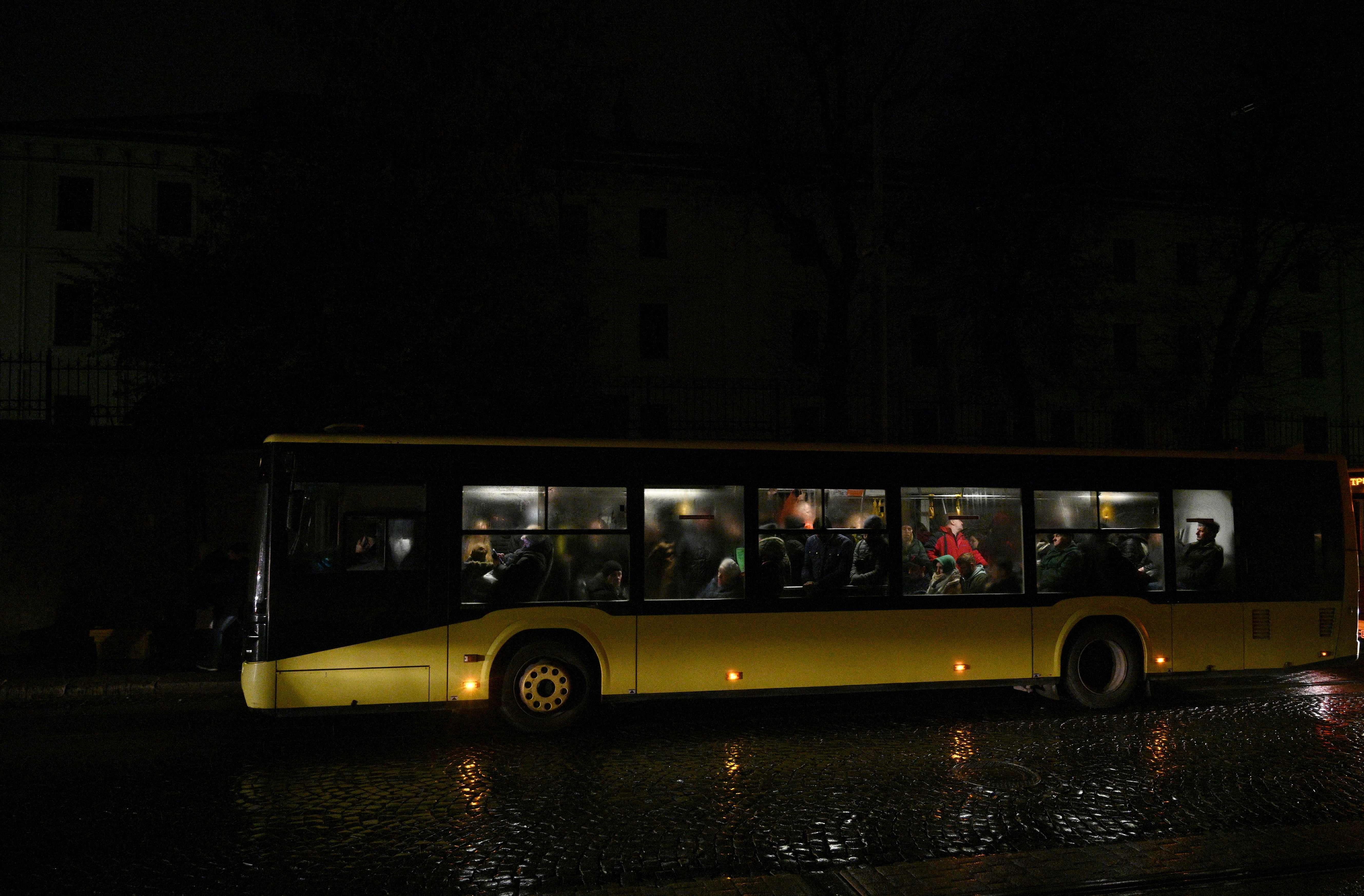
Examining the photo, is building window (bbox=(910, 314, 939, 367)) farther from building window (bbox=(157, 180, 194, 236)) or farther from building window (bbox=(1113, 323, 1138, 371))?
building window (bbox=(157, 180, 194, 236))

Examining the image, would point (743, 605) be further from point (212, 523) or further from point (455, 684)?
point (212, 523)

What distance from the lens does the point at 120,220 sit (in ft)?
101

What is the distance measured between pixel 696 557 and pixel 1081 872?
4.90m

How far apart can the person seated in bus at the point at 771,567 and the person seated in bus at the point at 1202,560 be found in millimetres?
4416

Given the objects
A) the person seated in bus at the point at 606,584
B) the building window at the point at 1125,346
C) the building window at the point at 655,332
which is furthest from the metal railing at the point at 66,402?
the building window at the point at 1125,346

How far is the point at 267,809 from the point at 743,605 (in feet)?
14.8

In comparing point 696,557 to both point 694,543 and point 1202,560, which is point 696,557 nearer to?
point 694,543

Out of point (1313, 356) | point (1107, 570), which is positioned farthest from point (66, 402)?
point (1313, 356)

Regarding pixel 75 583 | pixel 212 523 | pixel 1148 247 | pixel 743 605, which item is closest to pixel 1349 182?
pixel 1148 247

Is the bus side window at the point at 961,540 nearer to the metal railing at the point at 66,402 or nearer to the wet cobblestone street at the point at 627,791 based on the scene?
the wet cobblestone street at the point at 627,791

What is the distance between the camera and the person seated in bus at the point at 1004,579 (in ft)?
33.3

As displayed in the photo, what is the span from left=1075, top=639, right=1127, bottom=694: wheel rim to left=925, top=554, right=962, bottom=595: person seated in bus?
1623mm

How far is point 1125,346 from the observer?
35.1m

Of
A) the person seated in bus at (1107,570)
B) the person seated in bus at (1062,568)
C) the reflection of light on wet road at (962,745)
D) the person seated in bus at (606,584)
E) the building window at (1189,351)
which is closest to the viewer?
the reflection of light on wet road at (962,745)
